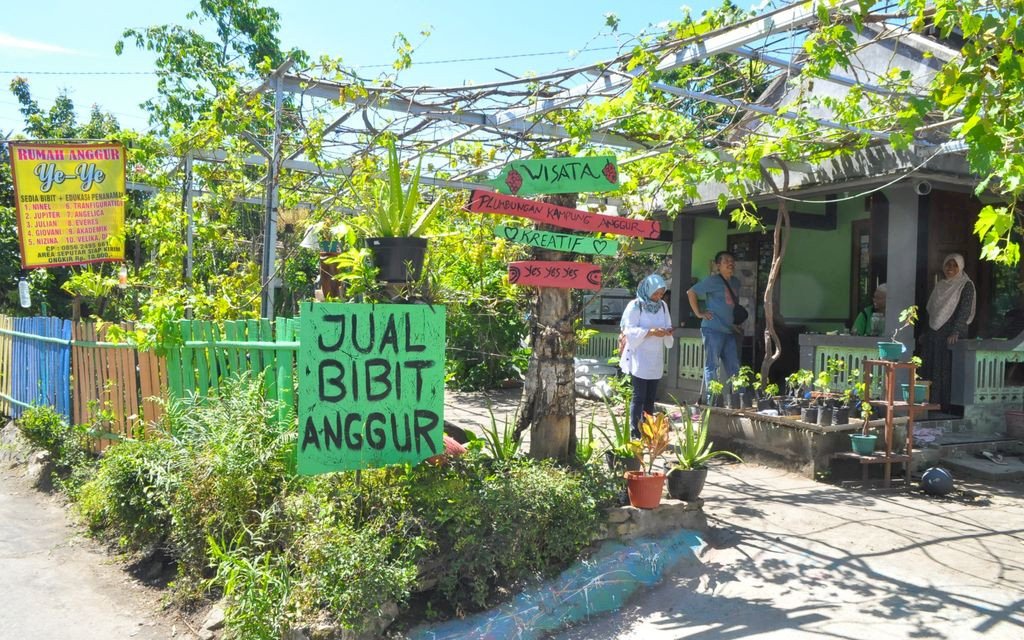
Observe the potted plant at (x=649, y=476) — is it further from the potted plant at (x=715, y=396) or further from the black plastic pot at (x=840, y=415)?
the potted plant at (x=715, y=396)

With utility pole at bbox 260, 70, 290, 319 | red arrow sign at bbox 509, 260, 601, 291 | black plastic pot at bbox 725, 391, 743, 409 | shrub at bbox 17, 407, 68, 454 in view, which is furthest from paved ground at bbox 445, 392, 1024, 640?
shrub at bbox 17, 407, 68, 454

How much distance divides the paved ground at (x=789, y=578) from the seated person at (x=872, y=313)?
10.6ft

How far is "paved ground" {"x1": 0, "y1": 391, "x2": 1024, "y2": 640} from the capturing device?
14.7ft

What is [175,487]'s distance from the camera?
5418 millimetres

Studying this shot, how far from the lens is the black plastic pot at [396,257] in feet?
16.0

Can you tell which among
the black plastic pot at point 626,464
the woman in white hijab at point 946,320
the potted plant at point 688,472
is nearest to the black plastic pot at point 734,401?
the woman in white hijab at point 946,320

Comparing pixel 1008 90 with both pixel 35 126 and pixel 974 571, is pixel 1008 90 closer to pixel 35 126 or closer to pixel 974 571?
pixel 974 571

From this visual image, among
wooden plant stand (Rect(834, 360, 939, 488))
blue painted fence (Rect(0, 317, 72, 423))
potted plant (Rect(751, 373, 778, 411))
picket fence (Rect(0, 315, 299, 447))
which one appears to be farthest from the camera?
blue painted fence (Rect(0, 317, 72, 423))

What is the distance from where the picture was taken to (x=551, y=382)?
5.71 m

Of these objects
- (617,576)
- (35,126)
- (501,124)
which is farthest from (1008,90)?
(35,126)

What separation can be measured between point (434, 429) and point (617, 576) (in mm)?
1422

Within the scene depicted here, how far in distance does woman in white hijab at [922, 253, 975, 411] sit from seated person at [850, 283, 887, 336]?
70 centimetres

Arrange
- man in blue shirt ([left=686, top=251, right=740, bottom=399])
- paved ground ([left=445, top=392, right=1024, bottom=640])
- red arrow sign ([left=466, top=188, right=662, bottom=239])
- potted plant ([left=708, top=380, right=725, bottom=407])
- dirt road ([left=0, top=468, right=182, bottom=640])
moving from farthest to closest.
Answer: man in blue shirt ([left=686, top=251, right=740, bottom=399]) → potted plant ([left=708, top=380, right=725, bottom=407]) → red arrow sign ([left=466, top=188, right=662, bottom=239]) → dirt road ([left=0, top=468, right=182, bottom=640]) → paved ground ([left=445, top=392, right=1024, bottom=640])

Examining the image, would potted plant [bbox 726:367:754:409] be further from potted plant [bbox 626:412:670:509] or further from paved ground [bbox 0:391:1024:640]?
potted plant [bbox 626:412:670:509]
